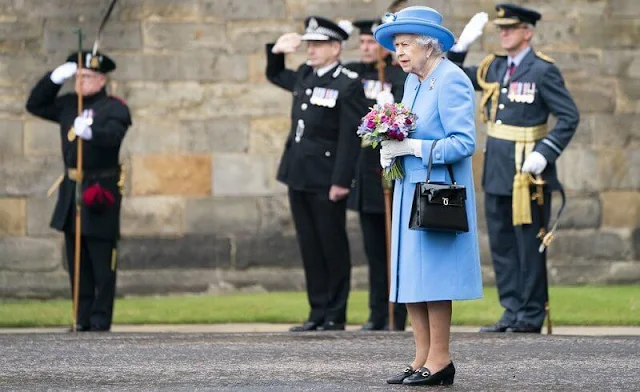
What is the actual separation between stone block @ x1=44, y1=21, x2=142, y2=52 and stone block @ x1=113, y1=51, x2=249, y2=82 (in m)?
0.11

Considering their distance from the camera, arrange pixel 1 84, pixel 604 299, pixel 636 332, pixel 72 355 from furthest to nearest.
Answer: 1. pixel 1 84
2. pixel 604 299
3. pixel 636 332
4. pixel 72 355

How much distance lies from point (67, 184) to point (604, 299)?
4093 mm

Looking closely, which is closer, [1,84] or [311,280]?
[311,280]

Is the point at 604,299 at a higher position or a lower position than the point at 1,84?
lower

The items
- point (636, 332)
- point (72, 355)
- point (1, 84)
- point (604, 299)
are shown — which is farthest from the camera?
point (1, 84)

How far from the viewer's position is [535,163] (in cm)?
1109

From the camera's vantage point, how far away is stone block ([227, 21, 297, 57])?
47.9 ft

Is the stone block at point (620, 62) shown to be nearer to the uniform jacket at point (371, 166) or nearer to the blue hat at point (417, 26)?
the uniform jacket at point (371, 166)

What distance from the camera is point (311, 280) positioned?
12.1 m

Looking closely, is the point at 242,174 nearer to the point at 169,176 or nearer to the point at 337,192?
the point at 169,176

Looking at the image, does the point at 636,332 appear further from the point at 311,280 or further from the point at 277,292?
the point at 277,292

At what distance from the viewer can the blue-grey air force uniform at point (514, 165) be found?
1123 centimetres

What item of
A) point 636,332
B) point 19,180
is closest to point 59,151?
point 19,180

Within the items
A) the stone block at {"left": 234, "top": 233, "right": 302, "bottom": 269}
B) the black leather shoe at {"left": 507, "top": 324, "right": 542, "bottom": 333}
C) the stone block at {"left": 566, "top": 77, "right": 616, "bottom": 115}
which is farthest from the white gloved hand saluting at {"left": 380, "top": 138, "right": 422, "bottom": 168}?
the stone block at {"left": 566, "top": 77, "right": 616, "bottom": 115}
